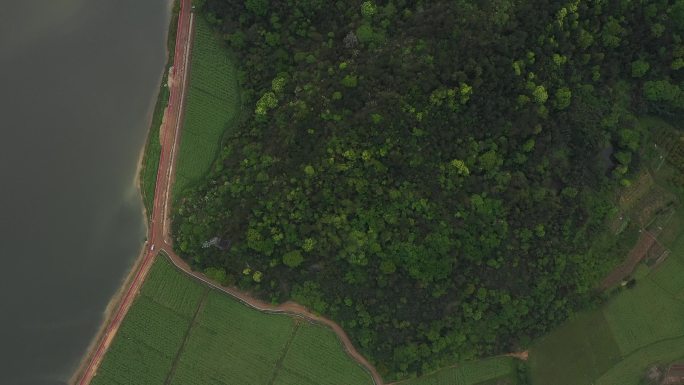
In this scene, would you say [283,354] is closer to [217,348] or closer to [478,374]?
[217,348]

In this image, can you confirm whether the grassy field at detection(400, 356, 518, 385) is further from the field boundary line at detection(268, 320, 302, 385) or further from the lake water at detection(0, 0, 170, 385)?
the lake water at detection(0, 0, 170, 385)

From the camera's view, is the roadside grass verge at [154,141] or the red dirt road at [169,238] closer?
the red dirt road at [169,238]

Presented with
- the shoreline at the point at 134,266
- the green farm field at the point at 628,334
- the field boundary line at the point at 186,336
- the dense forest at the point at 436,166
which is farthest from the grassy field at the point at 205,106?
the green farm field at the point at 628,334

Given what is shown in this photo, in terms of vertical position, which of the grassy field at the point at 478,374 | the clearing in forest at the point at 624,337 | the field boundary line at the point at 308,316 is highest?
the clearing in forest at the point at 624,337

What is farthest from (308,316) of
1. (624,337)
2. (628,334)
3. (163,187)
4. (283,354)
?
(628,334)

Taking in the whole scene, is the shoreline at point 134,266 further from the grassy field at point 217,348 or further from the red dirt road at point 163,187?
the grassy field at point 217,348

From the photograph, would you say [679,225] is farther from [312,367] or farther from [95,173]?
[95,173]

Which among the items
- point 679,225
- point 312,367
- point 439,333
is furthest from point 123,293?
point 679,225
